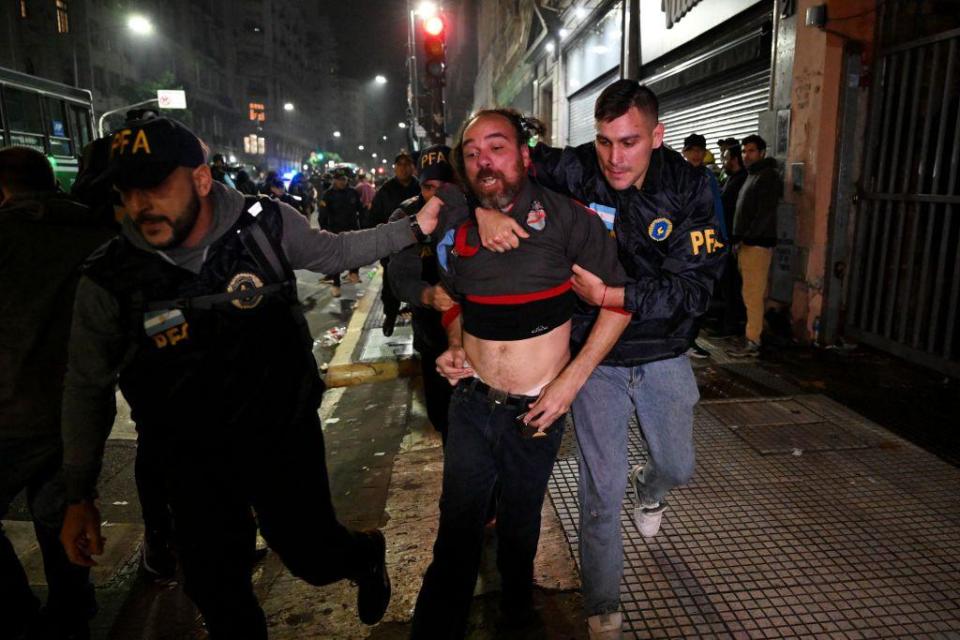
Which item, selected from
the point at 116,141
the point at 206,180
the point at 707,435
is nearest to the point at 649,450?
the point at 707,435

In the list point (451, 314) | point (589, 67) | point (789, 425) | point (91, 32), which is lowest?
point (789, 425)

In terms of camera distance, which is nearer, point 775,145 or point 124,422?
point 124,422

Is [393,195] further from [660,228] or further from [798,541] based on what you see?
[798,541]

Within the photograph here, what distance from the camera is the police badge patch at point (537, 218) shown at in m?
2.25

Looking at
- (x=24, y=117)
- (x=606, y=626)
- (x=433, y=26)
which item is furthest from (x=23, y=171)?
(x=24, y=117)

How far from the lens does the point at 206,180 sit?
2139mm

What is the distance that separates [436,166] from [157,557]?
272 centimetres

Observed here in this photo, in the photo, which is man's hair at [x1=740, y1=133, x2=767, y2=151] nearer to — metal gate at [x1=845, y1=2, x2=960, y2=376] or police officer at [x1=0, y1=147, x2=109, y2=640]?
metal gate at [x1=845, y1=2, x2=960, y2=376]

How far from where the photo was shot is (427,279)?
3.74 meters

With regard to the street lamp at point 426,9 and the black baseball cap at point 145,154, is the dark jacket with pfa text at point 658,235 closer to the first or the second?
the black baseball cap at point 145,154

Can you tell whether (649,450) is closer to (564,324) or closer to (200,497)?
(564,324)

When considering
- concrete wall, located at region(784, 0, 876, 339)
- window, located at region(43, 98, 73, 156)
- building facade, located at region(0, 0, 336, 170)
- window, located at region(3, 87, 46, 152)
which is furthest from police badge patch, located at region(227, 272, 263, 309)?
building facade, located at region(0, 0, 336, 170)

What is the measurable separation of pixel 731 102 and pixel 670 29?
2056 mm

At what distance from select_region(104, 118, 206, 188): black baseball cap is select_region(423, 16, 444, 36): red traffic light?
8095mm
